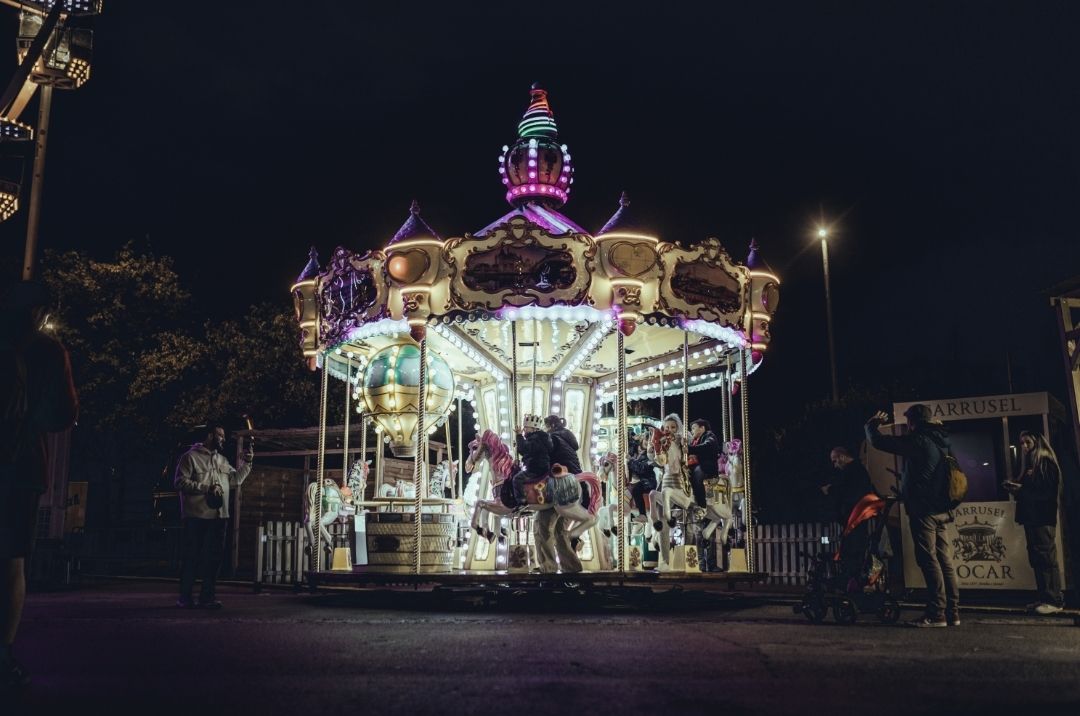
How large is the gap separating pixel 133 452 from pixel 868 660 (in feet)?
97.4

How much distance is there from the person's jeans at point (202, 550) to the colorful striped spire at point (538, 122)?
805 cm

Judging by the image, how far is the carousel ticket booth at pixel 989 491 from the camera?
13.3 meters

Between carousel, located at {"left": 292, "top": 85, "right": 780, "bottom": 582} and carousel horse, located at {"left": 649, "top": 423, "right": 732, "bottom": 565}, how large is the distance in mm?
29

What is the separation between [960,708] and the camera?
164 inches

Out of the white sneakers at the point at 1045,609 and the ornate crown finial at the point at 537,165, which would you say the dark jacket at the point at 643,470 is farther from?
the white sneakers at the point at 1045,609

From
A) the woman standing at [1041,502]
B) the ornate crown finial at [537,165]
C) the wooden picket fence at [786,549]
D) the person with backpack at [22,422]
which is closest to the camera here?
the person with backpack at [22,422]

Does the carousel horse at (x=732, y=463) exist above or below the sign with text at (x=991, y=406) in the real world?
below

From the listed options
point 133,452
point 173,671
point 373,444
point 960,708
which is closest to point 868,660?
point 960,708

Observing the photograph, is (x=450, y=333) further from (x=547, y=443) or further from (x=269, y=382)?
(x=269, y=382)

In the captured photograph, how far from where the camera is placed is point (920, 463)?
8.38 meters

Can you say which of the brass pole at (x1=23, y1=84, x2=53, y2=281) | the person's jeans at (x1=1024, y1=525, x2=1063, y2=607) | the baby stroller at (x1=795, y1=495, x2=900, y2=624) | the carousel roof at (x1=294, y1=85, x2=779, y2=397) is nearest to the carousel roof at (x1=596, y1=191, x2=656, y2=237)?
the carousel roof at (x1=294, y1=85, x2=779, y2=397)

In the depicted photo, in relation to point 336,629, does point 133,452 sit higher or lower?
higher

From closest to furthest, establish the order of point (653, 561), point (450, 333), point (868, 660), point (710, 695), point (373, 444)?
point (710, 695), point (868, 660), point (450, 333), point (653, 561), point (373, 444)

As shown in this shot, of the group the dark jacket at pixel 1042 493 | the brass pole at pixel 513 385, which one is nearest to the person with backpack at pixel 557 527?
A: the brass pole at pixel 513 385
